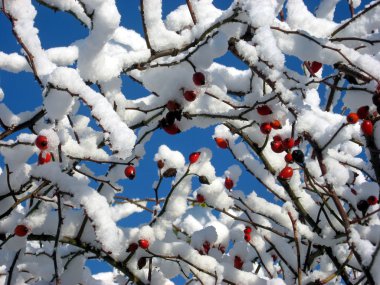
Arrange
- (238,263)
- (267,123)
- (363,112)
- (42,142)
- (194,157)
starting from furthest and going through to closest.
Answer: (238,263) < (194,157) < (267,123) < (363,112) < (42,142)

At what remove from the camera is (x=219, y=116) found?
7.29 ft

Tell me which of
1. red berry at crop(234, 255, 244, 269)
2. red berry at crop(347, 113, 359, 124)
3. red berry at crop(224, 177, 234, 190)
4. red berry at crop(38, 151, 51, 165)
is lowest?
red berry at crop(234, 255, 244, 269)

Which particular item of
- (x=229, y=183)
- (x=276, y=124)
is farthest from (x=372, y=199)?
(x=229, y=183)

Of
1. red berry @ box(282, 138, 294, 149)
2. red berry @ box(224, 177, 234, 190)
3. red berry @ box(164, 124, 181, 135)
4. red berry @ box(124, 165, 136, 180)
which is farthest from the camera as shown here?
red berry @ box(224, 177, 234, 190)

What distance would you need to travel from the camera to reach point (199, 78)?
196 cm

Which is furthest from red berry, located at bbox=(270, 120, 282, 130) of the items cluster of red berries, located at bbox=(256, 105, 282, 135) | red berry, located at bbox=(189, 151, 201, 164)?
red berry, located at bbox=(189, 151, 201, 164)

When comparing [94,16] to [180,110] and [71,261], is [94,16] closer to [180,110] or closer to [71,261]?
[180,110]

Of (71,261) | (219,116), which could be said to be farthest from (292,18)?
(71,261)

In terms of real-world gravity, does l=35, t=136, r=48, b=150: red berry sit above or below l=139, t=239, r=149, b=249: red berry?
above

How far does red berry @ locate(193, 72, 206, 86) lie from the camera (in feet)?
6.43

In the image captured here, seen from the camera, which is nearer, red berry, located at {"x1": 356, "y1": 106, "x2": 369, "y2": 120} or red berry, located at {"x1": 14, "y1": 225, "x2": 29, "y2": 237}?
red berry, located at {"x1": 14, "y1": 225, "x2": 29, "y2": 237}

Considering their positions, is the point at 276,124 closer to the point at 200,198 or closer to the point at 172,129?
the point at 172,129

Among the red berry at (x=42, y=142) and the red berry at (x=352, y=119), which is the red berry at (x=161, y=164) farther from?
the red berry at (x=352, y=119)

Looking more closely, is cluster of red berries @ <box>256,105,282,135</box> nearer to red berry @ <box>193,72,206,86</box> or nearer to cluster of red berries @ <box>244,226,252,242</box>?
red berry @ <box>193,72,206,86</box>
